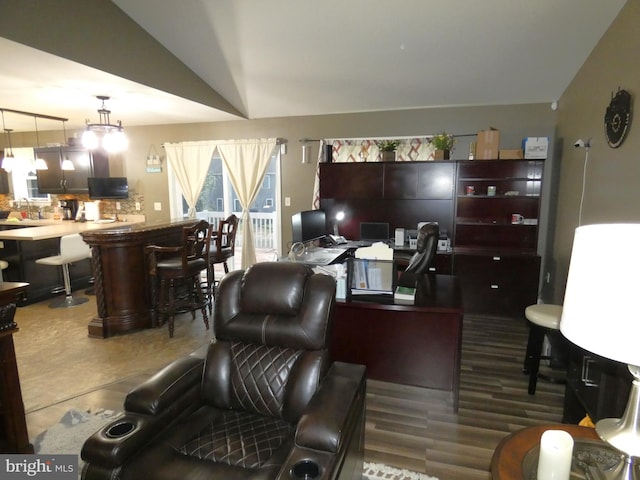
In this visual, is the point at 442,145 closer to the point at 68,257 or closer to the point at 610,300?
the point at 610,300

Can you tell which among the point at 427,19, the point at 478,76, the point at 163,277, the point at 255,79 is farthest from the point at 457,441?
the point at 255,79

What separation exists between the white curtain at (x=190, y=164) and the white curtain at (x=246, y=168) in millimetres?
313

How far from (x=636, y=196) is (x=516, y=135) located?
7.61 ft

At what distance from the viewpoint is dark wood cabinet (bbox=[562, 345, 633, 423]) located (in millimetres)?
1780

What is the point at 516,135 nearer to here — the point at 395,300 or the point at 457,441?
the point at 395,300

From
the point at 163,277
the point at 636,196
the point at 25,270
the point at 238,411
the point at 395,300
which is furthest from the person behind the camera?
the point at 25,270

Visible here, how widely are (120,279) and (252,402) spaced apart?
2.65 meters

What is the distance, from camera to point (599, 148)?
3141mm

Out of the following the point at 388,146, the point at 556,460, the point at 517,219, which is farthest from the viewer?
the point at 388,146

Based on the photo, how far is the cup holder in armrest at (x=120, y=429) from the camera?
1.41m

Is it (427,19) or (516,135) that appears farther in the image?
(516,135)

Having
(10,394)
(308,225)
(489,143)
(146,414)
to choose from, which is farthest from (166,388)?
(489,143)

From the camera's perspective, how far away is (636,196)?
2.46 metres

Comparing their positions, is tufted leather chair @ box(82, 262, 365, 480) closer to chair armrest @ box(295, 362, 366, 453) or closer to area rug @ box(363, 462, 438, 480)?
chair armrest @ box(295, 362, 366, 453)
